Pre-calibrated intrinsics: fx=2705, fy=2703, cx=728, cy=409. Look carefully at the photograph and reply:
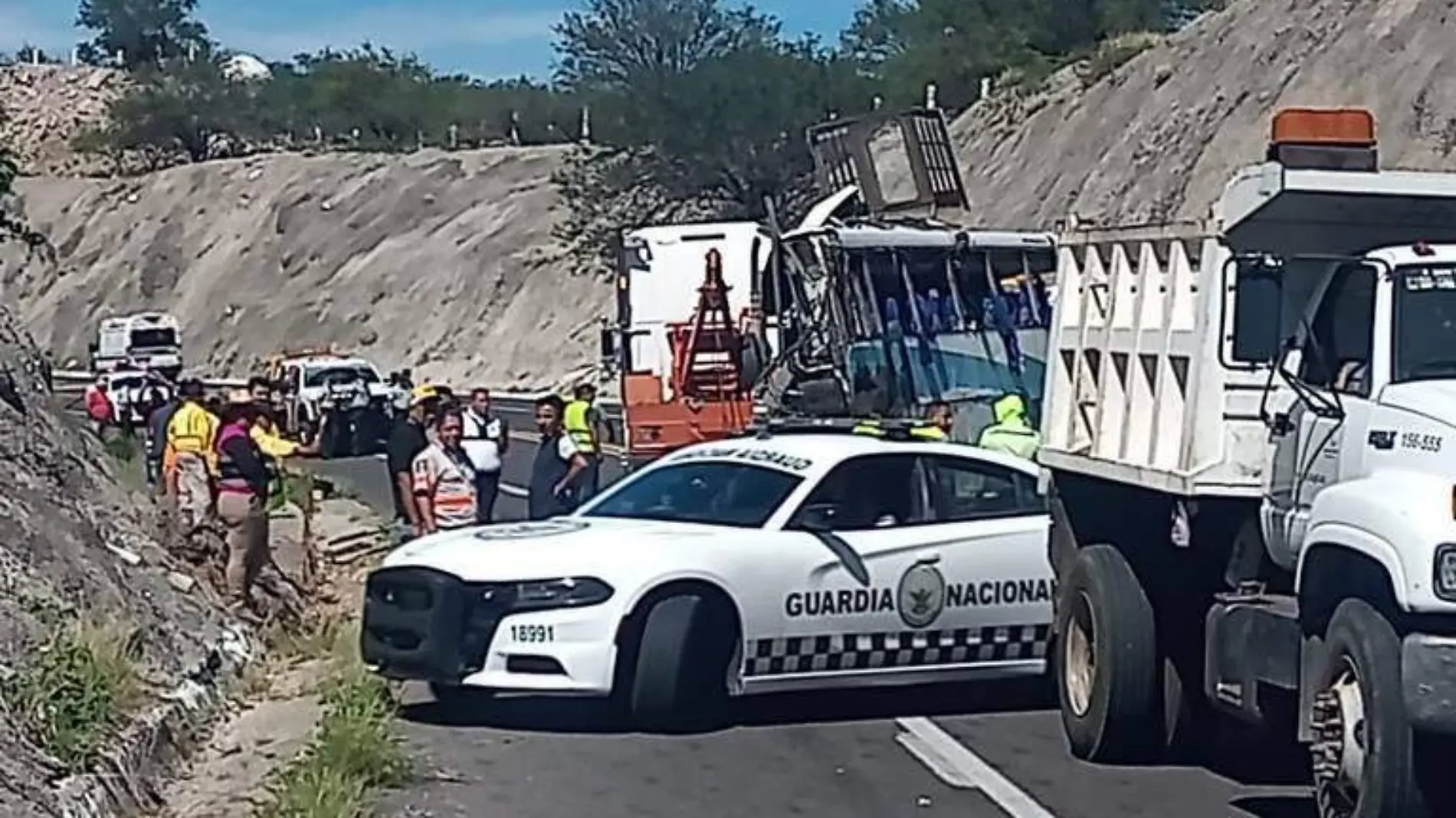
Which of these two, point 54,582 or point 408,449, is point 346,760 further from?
point 408,449

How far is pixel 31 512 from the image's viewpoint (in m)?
15.3

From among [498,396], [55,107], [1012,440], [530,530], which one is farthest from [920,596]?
[55,107]

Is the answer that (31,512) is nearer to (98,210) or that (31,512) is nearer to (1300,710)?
(1300,710)

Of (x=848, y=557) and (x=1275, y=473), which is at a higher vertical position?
(x=1275, y=473)

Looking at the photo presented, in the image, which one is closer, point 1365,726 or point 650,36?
point 1365,726

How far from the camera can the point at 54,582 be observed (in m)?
14.0

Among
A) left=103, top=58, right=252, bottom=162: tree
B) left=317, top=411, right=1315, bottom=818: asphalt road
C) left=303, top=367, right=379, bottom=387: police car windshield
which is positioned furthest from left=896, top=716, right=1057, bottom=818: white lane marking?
left=103, top=58, right=252, bottom=162: tree

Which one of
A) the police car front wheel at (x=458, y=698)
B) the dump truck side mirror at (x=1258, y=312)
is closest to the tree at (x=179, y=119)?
the police car front wheel at (x=458, y=698)

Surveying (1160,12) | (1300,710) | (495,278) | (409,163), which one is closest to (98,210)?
(409,163)

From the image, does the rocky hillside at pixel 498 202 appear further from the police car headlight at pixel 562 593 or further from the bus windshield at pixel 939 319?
the police car headlight at pixel 562 593

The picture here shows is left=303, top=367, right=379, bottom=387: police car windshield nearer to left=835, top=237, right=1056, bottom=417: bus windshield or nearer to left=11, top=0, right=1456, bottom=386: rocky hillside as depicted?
left=11, top=0, right=1456, bottom=386: rocky hillside

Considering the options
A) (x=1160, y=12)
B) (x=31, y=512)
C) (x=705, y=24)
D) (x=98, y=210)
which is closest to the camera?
(x=31, y=512)

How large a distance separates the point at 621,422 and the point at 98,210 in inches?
3020

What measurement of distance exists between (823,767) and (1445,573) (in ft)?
13.4
